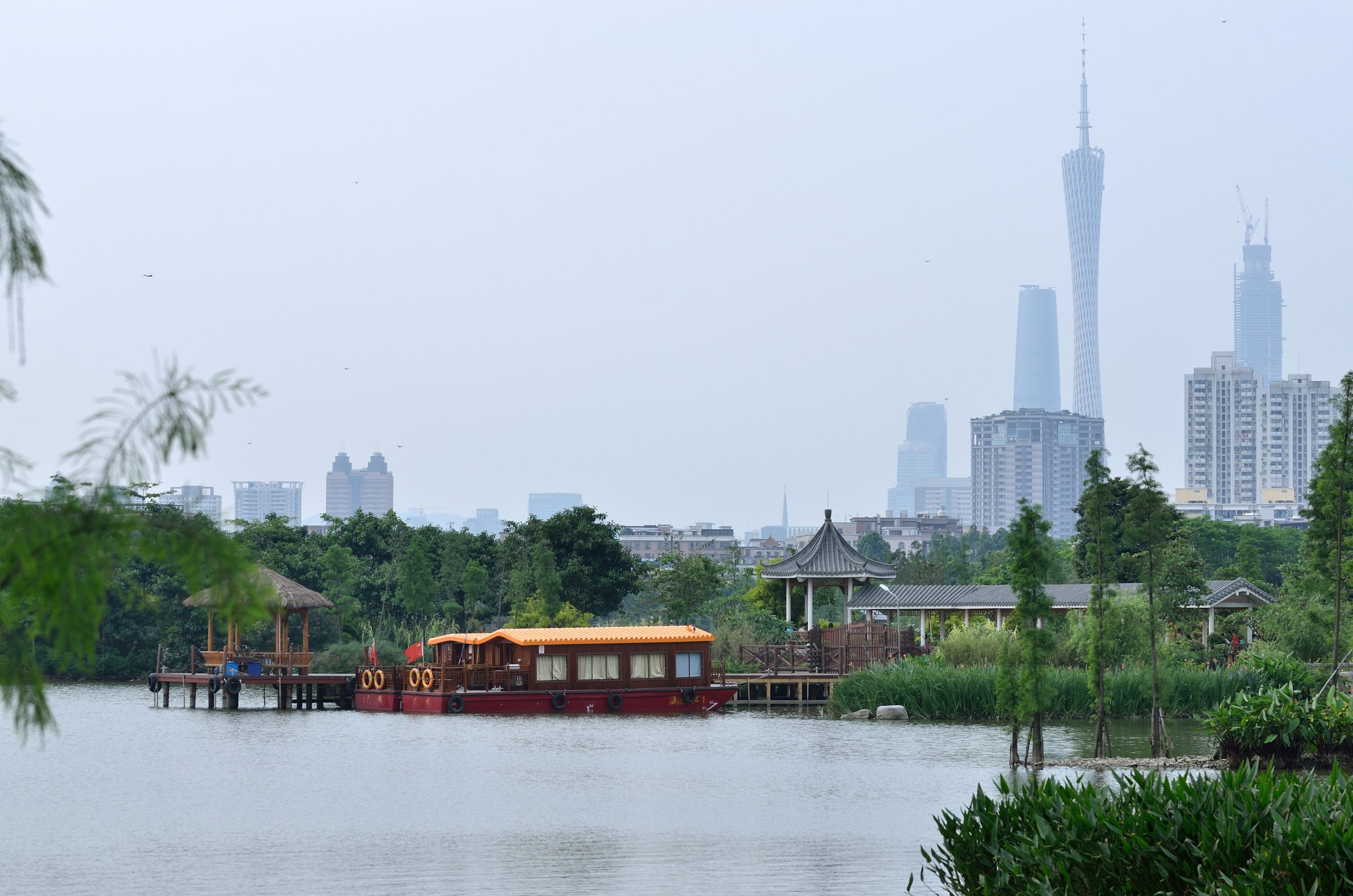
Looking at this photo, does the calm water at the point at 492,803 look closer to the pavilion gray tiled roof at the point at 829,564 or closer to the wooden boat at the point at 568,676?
the wooden boat at the point at 568,676

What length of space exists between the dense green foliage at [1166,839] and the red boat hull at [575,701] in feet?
102

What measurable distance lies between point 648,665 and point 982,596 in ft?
36.0

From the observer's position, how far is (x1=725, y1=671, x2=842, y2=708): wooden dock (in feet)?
150

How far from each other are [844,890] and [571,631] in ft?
92.0

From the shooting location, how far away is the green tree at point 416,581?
5734 centimetres

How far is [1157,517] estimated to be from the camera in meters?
25.6

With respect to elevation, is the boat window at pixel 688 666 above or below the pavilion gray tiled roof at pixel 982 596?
below

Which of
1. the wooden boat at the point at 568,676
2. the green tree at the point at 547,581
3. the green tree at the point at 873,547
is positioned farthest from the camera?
the green tree at the point at 873,547

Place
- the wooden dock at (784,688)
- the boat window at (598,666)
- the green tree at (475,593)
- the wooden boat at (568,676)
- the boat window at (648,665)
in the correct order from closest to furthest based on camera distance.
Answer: the wooden boat at (568,676)
the boat window at (598,666)
the boat window at (648,665)
the wooden dock at (784,688)
the green tree at (475,593)

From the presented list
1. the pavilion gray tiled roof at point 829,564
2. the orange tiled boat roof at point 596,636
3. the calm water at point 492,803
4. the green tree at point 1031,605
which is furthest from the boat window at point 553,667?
the green tree at point 1031,605

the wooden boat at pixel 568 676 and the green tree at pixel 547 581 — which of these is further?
the green tree at pixel 547 581

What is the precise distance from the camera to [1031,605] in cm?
2378

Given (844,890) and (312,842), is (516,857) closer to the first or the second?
(312,842)

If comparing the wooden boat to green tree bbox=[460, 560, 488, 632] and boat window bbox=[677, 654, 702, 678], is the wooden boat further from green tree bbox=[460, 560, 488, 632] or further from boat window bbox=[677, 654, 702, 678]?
green tree bbox=[460, 560, 488, 632]
